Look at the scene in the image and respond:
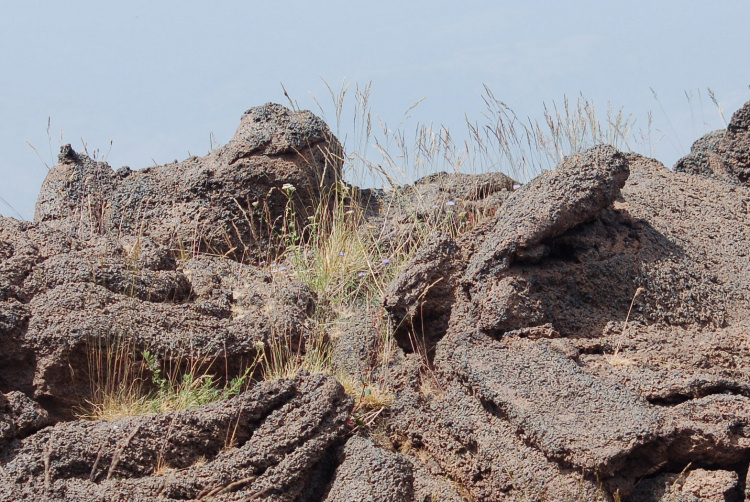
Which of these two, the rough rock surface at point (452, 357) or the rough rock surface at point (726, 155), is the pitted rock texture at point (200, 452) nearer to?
the rough rock surface at point (452, 357)

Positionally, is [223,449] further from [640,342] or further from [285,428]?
[640,342]

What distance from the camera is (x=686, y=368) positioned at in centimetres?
374

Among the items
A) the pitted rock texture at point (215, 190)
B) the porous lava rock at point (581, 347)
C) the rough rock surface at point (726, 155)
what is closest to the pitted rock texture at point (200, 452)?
the porous lava rock at point (581, 347)

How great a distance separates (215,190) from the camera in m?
5.88

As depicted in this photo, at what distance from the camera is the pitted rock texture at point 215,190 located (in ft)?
19.1

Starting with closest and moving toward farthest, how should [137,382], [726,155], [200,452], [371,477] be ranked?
[371,477], [200,452], [137,382], [726,155]

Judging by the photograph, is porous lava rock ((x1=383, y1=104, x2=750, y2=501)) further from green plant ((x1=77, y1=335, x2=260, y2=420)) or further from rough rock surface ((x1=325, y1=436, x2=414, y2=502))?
green plant ((x1=77, y1=335, x2=260, y2=420))

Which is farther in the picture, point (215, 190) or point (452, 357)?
point (215, 190)

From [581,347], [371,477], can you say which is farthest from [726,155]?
[371,477]

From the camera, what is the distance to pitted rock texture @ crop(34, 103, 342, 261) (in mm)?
5828

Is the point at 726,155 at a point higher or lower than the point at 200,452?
higher

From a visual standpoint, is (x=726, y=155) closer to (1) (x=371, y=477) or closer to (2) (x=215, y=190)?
(2) (x=215, y=190)

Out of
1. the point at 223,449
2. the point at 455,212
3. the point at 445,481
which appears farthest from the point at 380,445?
the point at 455,212

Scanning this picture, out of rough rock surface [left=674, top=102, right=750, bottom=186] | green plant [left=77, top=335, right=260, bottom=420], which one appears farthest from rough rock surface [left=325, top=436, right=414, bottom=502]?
rough rock surface [left=674, top=102, right=750, bottom=186]
